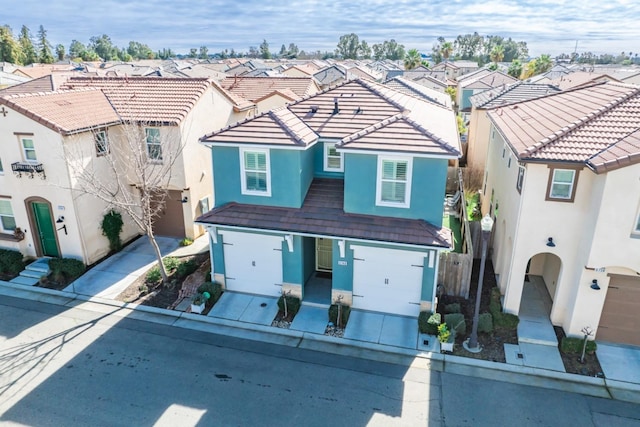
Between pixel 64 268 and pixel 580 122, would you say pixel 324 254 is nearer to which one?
pixel 580 122

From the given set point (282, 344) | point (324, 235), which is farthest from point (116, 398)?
point (324, 235)

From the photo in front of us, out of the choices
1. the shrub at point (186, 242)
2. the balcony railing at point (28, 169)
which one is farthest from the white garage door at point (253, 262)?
the balcony railing at point (28, 169)

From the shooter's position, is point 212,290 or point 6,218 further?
point 6,218

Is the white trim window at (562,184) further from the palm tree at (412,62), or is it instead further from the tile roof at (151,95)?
the palm tree at (412,62)

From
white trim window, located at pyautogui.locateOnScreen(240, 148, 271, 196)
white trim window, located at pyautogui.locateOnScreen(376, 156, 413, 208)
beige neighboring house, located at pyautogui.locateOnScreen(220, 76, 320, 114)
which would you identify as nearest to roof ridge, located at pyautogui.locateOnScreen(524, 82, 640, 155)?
white trim window, located at pyautogui.locateOnScreen(376, 156, 413, 208)

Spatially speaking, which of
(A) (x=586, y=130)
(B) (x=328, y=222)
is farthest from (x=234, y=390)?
(A) (x=586, y=130)

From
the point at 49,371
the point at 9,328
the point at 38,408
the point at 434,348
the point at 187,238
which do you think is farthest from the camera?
the point at 187,238

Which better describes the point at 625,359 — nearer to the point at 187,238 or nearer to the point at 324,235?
the point at 324,235
